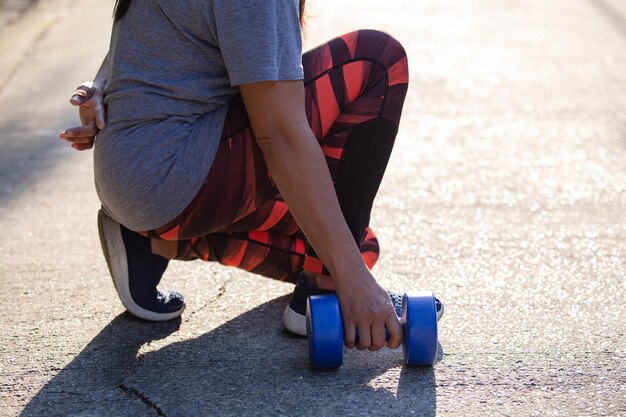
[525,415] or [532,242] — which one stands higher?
[525,415]

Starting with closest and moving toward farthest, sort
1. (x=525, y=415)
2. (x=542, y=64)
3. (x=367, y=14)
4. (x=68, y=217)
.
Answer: (x=525, y=415), (x=68, y=217), (x=542, y=64), (x=367, y=14)

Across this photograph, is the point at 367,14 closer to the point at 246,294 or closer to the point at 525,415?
the point at 246,294

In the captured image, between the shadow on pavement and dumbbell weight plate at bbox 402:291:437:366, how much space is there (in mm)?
63

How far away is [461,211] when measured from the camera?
336cm

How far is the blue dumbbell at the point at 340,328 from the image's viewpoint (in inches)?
84.6

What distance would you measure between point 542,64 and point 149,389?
3.69 metres

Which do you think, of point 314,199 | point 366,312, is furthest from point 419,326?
point 314,199

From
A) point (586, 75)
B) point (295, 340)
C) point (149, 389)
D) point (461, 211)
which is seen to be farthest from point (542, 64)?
point (149, 389)

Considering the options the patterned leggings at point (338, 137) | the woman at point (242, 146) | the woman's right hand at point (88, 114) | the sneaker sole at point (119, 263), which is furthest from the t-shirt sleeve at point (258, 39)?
the sneaker sole at point (119, 263)

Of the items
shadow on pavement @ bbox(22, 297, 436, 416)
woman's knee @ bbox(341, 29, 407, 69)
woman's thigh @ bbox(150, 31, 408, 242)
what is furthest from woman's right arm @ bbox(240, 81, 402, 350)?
woman's knee @ bbox(341, 29, 407, 69)

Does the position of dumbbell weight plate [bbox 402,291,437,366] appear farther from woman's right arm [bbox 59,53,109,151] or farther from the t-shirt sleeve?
woman's right arm [bbox 59,53,109,151]

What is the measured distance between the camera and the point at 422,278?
2807 mm

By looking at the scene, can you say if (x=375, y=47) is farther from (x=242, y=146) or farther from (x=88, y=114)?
(x=88, y=114)

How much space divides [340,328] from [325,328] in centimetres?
3
